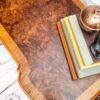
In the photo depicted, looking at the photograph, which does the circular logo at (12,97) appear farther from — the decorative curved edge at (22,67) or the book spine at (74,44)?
A: the book spine at (74,44)

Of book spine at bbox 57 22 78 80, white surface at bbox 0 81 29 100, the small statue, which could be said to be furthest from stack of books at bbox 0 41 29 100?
the small statue

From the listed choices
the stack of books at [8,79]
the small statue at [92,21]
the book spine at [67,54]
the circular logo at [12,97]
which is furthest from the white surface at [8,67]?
the small statue at [92,21]

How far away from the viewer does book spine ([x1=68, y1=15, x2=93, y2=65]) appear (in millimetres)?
1139

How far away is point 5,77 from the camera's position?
111 centimetres

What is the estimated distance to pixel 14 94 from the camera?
1074mm

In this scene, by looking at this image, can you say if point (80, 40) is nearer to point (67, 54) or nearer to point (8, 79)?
point (67, 54)

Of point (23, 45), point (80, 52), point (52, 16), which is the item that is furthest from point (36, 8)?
point (80, 52)

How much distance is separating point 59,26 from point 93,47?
0.20 metres

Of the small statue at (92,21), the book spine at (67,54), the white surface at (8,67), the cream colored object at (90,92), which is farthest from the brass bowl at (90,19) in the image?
the white surface at (8,67)

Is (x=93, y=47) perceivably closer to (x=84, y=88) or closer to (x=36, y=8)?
(x=84, y=88)

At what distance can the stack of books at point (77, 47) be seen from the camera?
1132mm

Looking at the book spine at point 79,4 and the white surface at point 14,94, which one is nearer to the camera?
the white surface at point 14,94

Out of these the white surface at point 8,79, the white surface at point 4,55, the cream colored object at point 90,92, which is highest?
the white surface at point 4,55

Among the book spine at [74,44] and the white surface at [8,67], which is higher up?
the white surface at [8,67]
